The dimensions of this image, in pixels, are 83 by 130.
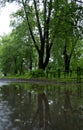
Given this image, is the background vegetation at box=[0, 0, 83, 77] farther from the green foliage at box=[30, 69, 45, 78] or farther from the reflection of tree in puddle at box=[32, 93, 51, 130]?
the reflection of tree in puddle at box=[32, 93, 51, 130]

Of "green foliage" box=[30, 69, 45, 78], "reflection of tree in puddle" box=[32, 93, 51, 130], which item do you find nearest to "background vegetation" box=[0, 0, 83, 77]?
"green foliage" box=[30, 69, 45, 78]

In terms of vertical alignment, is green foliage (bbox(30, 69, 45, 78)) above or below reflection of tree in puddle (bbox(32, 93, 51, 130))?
above

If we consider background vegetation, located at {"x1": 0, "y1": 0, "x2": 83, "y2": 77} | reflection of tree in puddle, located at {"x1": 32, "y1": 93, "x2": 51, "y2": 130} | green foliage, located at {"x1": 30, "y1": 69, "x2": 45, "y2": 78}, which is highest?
background vegetation, located at {"x1": 0, "y1": 0, "x2": 83, "y2": 77}

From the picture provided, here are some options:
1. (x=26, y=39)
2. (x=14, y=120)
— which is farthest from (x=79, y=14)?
(x=26, y=39)

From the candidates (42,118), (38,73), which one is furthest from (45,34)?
(42,118)

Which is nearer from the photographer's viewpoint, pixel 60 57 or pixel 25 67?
pixel 60 57

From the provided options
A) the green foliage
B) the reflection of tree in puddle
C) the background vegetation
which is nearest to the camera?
the reflection of tree in puddle

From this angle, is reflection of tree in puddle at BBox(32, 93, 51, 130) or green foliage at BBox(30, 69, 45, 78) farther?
green foliage at BBox(30, 69, 45, 78)

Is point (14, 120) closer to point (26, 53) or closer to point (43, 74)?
point (43, 74)

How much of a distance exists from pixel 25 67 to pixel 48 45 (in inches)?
1312

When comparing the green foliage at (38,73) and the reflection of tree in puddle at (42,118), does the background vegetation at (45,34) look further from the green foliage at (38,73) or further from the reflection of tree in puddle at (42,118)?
the reflection of tree in puddle at (42,118)

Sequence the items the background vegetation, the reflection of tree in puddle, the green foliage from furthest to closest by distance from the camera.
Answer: the green foliage, the background vegetation, the reflection of tree in puddle

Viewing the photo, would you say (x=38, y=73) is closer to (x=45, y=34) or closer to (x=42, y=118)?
(x=45, y=34)

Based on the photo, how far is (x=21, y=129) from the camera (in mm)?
5414
